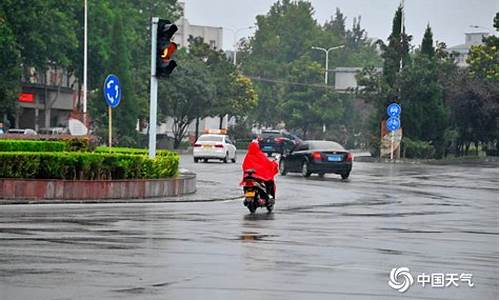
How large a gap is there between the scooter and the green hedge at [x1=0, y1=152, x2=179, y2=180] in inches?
154

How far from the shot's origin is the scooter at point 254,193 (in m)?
21.9

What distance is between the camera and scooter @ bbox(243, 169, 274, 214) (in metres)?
21.9

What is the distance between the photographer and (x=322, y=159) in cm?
3862

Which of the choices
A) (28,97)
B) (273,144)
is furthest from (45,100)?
(273,144)

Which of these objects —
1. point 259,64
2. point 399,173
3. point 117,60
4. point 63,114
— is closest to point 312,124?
point 259,64

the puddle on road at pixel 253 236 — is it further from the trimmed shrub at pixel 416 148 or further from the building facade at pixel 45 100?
the building facade at pixel 45 100

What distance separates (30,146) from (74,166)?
4.27 meters

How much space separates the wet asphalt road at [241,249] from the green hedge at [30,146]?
167 inches

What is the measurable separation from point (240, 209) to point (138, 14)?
58645 mm

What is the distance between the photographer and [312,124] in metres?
102

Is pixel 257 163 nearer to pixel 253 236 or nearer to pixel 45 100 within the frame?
pixel 253 236

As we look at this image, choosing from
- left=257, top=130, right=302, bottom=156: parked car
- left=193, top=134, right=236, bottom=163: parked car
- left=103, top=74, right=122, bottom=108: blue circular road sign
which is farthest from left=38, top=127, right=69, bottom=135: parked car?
left=103, top=74, right=122, bottom=108: blue circular road sign

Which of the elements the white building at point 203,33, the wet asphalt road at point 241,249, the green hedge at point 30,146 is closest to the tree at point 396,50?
the green hedge at point 30,146

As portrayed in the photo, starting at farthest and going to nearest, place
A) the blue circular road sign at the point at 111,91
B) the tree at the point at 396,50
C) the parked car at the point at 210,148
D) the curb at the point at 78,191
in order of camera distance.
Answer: the tree at the point at 396,50 < the parked car at the point at 210,148 < the blue circular road sign at the point at 111,91 < the curb at the point at 78,191
